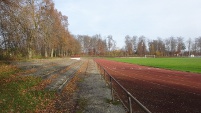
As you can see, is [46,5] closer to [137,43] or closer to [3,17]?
[3,17]

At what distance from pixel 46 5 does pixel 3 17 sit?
85.2 feet

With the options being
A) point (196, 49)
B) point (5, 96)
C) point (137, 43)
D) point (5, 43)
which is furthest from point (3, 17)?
point (196, 49)

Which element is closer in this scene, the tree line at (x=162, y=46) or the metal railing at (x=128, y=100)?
the metal railing at (x=128, y=100)

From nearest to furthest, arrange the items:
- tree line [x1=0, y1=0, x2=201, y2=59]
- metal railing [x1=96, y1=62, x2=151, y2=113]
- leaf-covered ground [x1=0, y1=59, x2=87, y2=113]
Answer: metal railing [x1=96, y1=62, x2=151, y2=113] → leaf-covered ground [x1=0, y1=59, x2=87, y2=113] → tree line [x1=0, y1=0, x2=201, y2=59]

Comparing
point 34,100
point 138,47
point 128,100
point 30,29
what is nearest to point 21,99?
point 34,100

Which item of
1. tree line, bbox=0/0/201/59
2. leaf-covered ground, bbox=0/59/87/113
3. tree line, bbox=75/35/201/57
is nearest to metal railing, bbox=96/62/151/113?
leaf-covered ground, bbox=0/59/87/113

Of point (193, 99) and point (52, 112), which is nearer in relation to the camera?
point (52, 112)

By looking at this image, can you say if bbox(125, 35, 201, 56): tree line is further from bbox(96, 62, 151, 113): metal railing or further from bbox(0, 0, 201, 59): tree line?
bbox(96, 62, 151, 113): metal railing

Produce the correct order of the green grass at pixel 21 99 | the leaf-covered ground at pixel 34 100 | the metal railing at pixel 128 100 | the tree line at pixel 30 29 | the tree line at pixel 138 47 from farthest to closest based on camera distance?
the tree line at pixel 138 47, the tree line at pixel 30 29, the leaf-covered ground at pixel 34 100, the green grass at pixel 21 99, the metal railing at pixel 128 100

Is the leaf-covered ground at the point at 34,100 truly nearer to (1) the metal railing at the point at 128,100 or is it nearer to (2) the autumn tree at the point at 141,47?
(1) the metal railing at the point at 128,100

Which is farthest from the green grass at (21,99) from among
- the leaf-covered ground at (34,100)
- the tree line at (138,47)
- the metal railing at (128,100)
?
the tree line at (138,47)

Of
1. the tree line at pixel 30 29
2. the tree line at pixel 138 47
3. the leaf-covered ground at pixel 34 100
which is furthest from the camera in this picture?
the tree line at pixel 138 47

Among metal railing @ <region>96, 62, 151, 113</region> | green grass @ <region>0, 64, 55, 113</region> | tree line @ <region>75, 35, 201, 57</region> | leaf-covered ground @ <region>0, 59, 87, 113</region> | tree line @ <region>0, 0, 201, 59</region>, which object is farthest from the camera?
tree line @ <region>75, 35, 201, 57</region>

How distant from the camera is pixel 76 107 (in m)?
8.10
